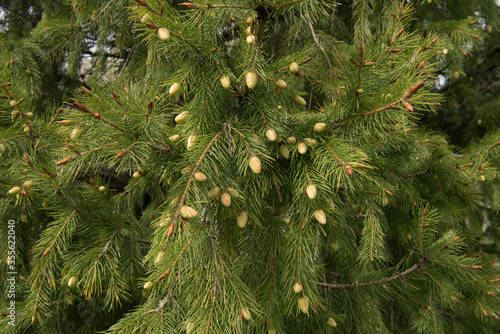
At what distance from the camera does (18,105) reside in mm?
1070

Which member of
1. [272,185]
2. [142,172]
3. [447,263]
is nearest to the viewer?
[142,172]

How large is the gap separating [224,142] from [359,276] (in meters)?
0.79

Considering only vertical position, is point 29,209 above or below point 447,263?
above

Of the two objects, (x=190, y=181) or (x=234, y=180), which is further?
(x=234, y=180)

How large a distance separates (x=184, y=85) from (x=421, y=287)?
1.11 m

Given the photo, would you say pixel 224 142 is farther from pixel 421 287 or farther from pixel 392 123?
pixel 421 287

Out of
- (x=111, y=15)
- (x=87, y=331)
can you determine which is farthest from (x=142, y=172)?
(x=111, y=15)

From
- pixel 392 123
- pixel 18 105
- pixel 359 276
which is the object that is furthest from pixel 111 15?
pixel 359 276

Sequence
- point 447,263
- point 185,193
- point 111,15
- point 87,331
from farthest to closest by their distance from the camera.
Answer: point 111,15 → point 87,331 → point 447,263 → point 185,193

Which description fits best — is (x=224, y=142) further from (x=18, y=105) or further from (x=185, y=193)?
(x=18, y=105)

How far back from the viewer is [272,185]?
865 millimetres

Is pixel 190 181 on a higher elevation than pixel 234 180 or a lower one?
higher

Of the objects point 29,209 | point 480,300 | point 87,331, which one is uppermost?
point 29,209

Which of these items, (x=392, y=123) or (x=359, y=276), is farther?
(x=359, y=276)
